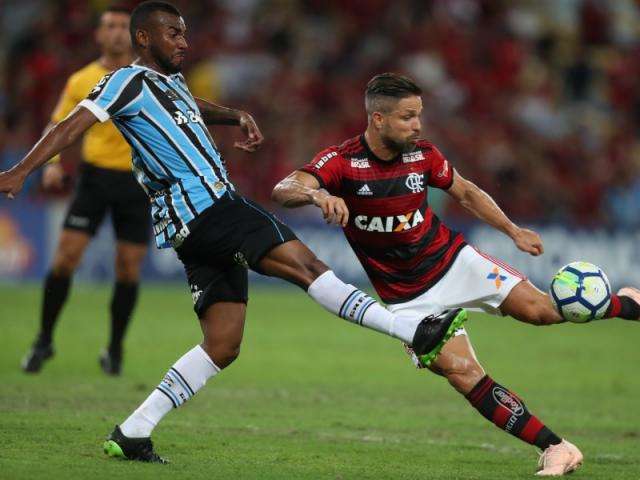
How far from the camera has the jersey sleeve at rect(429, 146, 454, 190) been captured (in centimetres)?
695

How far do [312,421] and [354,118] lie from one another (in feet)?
42.1

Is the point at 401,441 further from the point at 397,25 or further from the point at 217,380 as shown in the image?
the point at 397,25

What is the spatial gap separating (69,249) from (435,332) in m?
5.31

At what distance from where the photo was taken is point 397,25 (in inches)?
868

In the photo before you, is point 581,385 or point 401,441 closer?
point 401,441

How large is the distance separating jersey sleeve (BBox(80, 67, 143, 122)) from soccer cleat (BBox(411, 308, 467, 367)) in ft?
6.17

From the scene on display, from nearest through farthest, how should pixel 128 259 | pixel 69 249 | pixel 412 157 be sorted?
pixel 412 157
pixel 69 249
pixel 128 259

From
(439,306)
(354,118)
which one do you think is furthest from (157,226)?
(354,118)

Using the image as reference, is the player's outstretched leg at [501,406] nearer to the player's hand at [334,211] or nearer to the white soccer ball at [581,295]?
the white soccer ball at [581,295]

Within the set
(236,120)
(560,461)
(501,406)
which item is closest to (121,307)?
(236,120)

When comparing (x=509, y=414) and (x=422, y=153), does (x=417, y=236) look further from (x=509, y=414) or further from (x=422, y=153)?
(x=509, y=414)

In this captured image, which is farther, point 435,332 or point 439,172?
point 439,172

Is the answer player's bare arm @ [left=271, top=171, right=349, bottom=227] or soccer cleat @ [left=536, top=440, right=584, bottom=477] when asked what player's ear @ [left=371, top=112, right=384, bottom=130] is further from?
soccer cleat @ [left=536, top=440, right=584, bottom=477]

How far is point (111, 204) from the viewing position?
34.0 ft
